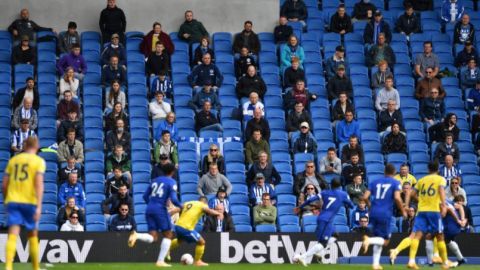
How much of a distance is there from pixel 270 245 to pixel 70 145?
545 centimetres

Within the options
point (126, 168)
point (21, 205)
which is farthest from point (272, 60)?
point (21, 205)

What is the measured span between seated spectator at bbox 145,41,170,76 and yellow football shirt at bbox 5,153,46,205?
14.6 m

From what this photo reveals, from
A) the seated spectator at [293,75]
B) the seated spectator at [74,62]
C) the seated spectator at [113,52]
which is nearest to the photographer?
the seated spectator at [74,62]

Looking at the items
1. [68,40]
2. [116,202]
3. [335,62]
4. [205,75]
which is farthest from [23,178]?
[335,62]

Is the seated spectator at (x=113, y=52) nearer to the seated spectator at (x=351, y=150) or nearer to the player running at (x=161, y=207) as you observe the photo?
the seated spectator at (x=351, y=150)

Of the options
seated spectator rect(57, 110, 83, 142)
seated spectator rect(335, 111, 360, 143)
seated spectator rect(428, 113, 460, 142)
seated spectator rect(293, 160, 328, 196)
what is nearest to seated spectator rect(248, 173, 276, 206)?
seated spectator rect(293, 160, 328, 196)

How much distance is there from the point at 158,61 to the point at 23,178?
48.5 ft

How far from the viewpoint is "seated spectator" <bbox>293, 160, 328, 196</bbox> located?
29234 millimetres

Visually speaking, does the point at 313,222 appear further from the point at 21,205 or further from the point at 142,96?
the point at 21,205

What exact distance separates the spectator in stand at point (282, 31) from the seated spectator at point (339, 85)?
2.15 metres

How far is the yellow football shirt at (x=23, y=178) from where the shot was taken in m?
17.6

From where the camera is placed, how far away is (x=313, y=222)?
95.0ft

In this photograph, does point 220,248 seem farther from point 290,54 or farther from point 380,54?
point 380,54

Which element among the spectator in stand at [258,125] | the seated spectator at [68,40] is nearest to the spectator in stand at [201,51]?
the spectator in stand at [258,125]
